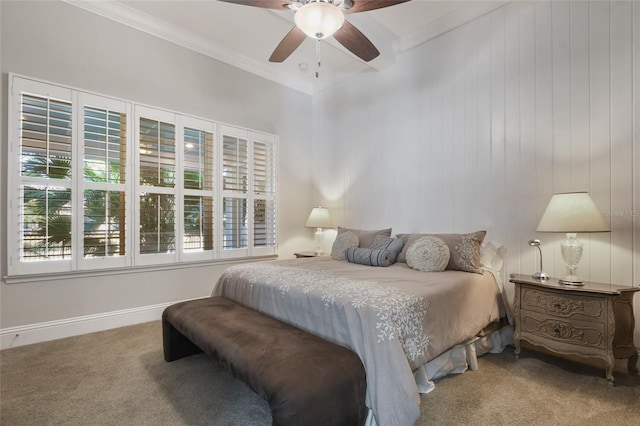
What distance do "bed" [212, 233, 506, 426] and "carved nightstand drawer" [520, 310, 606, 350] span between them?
247 mm

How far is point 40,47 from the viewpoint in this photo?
2.78m

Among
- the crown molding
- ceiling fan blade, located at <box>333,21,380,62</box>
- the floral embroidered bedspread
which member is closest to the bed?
the floral embroidered bedspread

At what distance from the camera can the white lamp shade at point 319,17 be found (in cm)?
190

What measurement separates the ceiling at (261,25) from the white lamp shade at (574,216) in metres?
2.07

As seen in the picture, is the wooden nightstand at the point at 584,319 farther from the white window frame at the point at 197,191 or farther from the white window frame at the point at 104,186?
the white window frame at the point at 104,186

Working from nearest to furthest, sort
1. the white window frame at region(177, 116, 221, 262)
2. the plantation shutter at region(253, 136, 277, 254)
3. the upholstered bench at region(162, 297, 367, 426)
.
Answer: the upholstered bench at region(162, 297, 367, 426)
the white window frame at region(177, 116, 221, 262)
the plantation shutter at region(253, 136, 277, 254)

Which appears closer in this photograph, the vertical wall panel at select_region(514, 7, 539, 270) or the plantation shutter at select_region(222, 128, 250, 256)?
the vertical wall panel at select_region(514, 7, 539, 270)

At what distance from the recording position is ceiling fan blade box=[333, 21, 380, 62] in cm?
233

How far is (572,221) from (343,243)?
1.99 metres

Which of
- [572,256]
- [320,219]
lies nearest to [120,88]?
[320,219]

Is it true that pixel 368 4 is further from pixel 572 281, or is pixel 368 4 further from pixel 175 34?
pixel 175 34

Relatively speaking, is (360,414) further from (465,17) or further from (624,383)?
(465,17)

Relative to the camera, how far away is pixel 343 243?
3.38 m

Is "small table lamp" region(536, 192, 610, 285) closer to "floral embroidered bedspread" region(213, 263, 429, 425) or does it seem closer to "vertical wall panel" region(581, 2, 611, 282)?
"vertical wall panel" region(581, 2, 611, 282)
